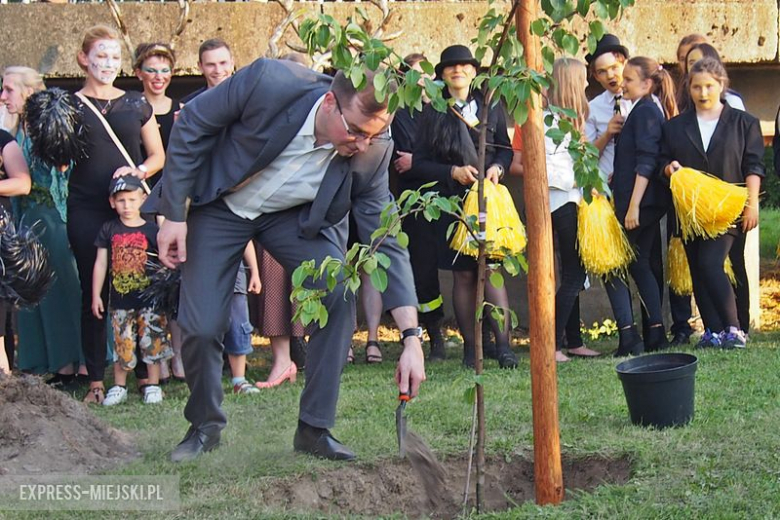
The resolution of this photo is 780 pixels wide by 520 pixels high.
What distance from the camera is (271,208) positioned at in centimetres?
517

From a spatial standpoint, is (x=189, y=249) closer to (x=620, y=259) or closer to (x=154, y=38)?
(x=620, y=259)

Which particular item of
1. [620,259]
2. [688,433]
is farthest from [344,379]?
[688,433]

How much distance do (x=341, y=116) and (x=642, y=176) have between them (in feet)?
11.8

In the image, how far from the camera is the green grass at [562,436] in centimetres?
446

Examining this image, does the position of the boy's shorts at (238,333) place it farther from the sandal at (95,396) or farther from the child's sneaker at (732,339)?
the child's sneaker at (732,339)

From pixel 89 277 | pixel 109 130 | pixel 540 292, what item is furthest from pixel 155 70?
pixel 540 292

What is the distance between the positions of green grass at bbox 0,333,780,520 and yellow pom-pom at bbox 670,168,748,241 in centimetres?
83

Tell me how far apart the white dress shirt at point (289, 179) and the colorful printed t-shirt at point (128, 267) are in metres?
1.96

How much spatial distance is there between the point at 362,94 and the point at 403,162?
142 inches

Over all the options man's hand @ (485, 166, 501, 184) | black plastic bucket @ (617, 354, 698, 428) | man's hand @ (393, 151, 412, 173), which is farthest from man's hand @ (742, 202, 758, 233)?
black plastic bucket @ (617, 354, 698, 428)

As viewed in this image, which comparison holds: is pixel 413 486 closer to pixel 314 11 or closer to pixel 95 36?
pixel 95 36

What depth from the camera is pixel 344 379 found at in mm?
7242

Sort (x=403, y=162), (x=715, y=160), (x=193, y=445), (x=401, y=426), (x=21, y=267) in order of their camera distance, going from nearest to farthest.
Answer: (x=401, y=426), (x=193, y=445), (x=21, y=267), (x=715, y=160), (x=403, y=162)

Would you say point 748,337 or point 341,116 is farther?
point 748,337
